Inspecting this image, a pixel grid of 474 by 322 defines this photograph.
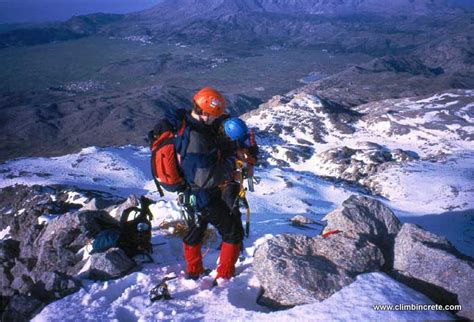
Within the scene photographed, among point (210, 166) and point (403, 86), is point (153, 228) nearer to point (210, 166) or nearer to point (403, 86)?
point (210, 166)

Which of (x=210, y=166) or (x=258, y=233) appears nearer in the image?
(x=210, y=166)

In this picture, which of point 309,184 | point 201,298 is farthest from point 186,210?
point 309,184

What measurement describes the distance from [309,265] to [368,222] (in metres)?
2.88

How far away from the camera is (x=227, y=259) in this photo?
727 centimetres

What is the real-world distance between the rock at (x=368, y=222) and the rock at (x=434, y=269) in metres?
0.98

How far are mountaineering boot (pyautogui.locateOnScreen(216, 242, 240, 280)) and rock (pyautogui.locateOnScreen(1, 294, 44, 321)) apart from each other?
10.3 feet

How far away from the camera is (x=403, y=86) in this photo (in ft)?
536

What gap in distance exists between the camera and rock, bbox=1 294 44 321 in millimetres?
6316

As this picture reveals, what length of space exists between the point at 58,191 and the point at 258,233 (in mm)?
16750

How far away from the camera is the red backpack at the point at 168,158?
6.47 m

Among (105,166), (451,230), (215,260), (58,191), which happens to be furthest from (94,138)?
(215,260)

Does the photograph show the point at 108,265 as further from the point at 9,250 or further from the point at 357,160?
the point at 357,160

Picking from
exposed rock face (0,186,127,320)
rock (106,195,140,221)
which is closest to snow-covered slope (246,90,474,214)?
rock (106,195,140,221)

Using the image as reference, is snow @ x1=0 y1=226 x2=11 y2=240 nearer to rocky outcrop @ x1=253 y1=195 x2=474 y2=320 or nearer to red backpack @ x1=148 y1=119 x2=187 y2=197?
red backpack @ x1=148 y1=119 x2=187 y2=197
